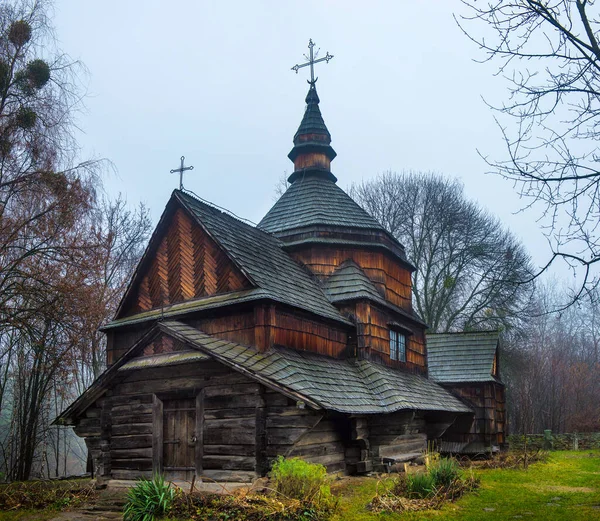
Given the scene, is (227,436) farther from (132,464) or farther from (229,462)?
(132,464)

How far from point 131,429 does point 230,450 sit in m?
2.67

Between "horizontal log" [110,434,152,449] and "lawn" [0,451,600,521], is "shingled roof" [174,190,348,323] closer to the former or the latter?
"horizontal log" [110,434,152,449]

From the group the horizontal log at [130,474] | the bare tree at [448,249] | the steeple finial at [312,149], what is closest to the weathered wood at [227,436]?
the horizontal log at [130,474]

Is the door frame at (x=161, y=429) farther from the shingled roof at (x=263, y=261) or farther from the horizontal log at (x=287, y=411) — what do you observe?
the shingled roof at (x=263, y=261)

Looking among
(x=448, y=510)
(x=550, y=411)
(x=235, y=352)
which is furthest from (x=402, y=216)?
(x=448, y=510)

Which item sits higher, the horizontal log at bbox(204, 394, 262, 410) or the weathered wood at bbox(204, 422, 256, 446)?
the horizontal log at bbox(204, 394, 262, 410)

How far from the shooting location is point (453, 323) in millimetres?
33719

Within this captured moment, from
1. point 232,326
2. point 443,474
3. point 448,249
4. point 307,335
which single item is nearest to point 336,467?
point 443,474

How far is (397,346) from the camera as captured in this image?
19.6 metres

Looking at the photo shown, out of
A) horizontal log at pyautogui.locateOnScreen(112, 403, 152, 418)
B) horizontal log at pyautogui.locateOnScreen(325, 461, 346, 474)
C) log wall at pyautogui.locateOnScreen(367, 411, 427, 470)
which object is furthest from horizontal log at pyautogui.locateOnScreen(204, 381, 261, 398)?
log wall at pyautogui.locateOnScreen(367, 411, 427, 470)

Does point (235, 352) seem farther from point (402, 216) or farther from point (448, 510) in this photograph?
point (402, 216)

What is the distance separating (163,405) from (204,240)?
438cm

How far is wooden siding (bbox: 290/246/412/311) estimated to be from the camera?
735 inches

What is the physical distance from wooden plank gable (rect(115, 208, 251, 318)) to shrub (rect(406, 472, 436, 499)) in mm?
5712
